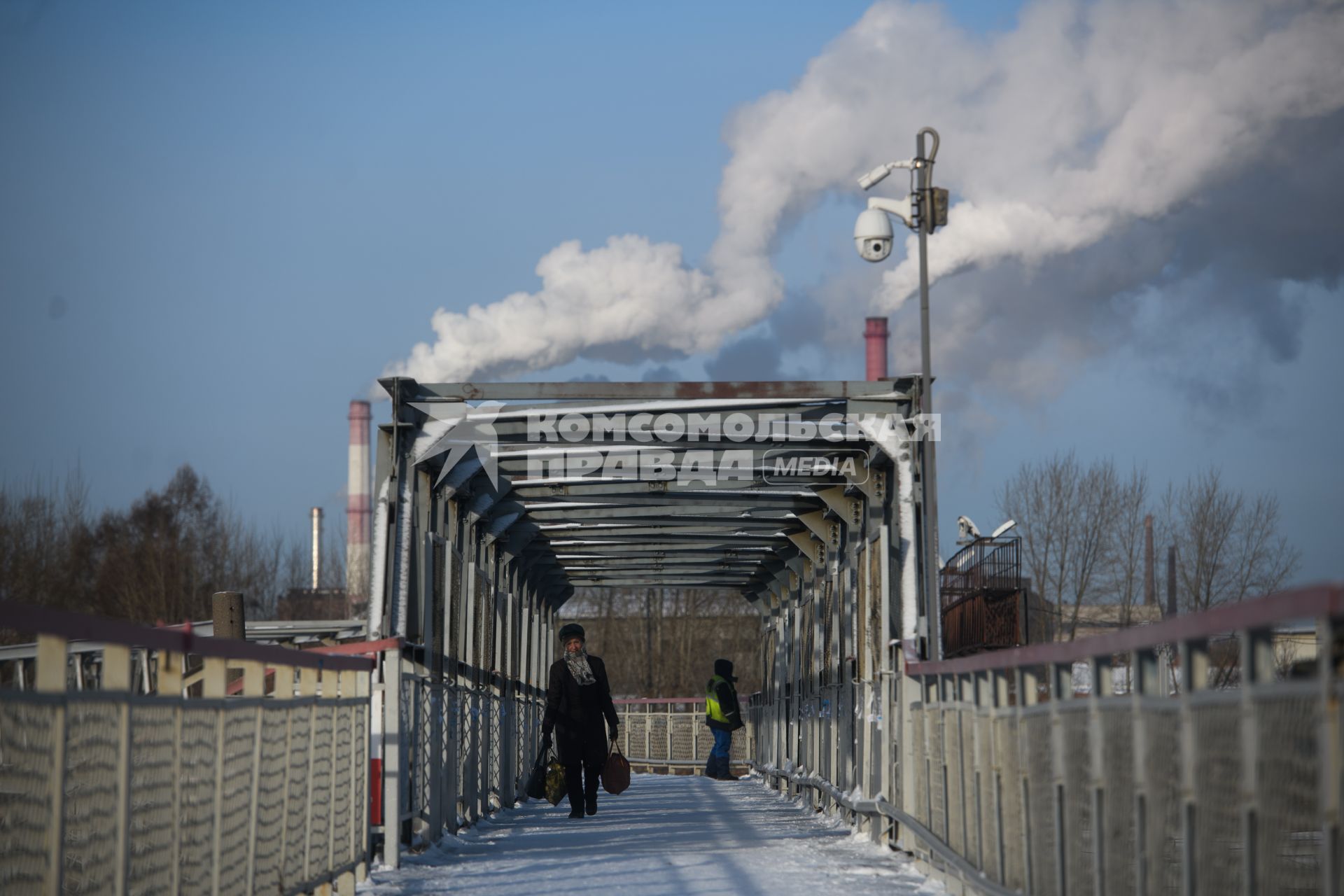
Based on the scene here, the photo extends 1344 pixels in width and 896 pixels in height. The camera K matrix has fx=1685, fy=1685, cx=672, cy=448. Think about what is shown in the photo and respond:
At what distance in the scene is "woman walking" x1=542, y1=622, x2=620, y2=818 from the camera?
1411 cm

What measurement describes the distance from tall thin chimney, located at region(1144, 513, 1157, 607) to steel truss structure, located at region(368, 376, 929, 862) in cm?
3097

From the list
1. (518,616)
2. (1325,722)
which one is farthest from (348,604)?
(1325,722)

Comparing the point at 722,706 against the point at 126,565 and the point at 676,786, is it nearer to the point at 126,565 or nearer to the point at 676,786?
the point at 676,786

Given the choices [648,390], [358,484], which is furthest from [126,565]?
[648,390]

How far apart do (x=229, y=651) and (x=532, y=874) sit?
4.24 meters

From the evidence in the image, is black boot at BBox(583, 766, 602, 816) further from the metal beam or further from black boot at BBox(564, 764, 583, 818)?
the metal beam

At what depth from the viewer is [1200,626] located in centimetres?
412

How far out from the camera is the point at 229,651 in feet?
18.8

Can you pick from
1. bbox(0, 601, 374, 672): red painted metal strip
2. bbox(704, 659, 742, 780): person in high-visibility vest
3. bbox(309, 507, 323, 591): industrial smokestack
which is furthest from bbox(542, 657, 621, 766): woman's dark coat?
bbox(309, 507, 323, 591): industrial smokestack

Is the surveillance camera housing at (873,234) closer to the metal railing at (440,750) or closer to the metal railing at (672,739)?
the metal railing at (440,750)

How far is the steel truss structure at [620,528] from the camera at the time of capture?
11.5 metres

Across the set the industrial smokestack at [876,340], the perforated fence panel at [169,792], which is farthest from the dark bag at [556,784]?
the industrial smokestack at [876,340]

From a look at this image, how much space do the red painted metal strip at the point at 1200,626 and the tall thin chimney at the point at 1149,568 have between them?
43677mm

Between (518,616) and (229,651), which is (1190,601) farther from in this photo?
(229,651)
